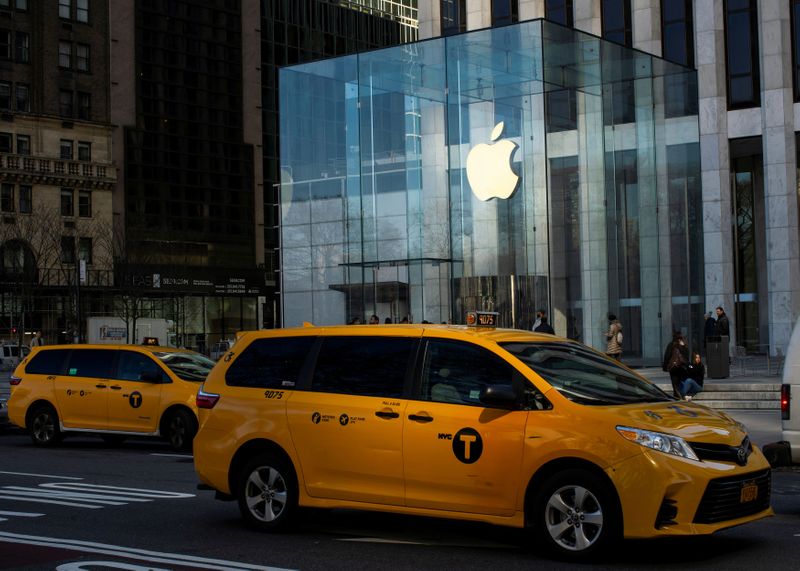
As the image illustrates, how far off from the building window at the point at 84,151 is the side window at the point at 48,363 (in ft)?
210

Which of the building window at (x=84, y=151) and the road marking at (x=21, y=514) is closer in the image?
the road marking at (x=21, y=514)

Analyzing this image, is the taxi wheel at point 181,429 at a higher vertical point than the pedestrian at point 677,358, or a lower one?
lower

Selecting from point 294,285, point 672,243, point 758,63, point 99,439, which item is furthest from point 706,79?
point 99,439

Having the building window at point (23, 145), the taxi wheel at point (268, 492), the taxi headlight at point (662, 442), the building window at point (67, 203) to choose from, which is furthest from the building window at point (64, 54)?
the taxi headlight at point (662, 442)

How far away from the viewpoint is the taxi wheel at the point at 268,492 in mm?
10016

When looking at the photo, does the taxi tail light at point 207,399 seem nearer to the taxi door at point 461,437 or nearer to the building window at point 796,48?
the taxi door at point 461,437

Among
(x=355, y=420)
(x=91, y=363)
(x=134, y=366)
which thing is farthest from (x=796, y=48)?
(x=355, y=420)

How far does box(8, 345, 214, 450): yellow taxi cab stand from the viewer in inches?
756

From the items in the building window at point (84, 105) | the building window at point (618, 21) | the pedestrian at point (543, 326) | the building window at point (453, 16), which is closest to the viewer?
the pedestrian at point (543, 326)

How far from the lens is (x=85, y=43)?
3285 inches

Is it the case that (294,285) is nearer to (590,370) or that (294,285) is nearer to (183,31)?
(590,370)

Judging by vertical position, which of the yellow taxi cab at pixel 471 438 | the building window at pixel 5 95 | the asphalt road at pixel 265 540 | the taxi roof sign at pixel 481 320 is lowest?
the asphalt road at pixel 265 540

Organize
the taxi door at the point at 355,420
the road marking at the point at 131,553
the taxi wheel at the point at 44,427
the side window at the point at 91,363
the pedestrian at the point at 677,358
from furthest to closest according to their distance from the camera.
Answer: the pedestrian at the point at 677,358, the taxi wheel at the point at 44,427, the side window at the point at 91,363, the taxi door at the point at 355,420, the road marking at the point at 131,553

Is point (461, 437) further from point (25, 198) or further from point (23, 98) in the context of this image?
point (23, 98)
